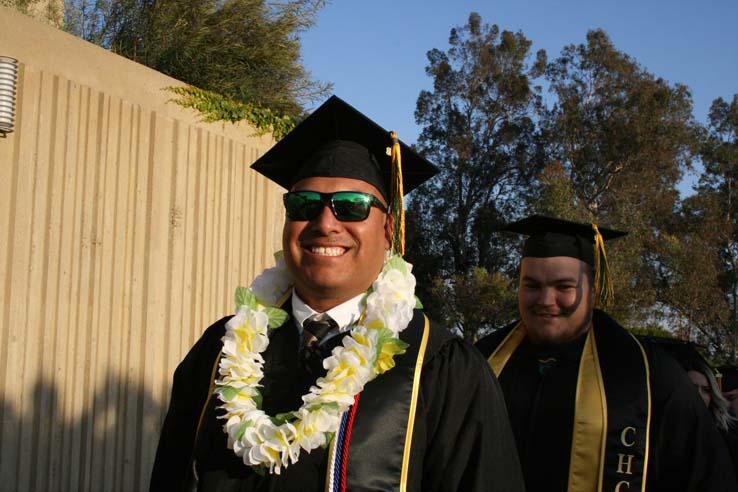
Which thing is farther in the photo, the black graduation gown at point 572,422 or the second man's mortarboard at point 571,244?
the second man's mortarboard at point 571,244

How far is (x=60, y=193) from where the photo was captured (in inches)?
197

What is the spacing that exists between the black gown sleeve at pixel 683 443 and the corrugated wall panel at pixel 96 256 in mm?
3886

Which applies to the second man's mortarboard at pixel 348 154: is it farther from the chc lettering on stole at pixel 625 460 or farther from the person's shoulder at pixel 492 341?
the chc lettering on stole at pixel 625 460

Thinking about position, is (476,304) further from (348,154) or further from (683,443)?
(348,154)

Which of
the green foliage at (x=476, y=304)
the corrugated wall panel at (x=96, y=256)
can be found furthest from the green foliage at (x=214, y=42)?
the green foliage at (x=476, y=304)

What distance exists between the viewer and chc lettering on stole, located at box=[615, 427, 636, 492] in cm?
298

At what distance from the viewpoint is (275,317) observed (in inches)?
98.3

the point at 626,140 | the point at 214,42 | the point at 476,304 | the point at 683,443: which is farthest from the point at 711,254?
the point at 683,443

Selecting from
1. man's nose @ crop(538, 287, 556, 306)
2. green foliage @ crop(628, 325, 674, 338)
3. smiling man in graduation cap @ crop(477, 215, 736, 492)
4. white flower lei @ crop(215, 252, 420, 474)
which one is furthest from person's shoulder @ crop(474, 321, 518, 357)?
green foliage @ crop(628, 325, 674, 338)

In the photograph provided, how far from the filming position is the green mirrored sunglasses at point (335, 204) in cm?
233

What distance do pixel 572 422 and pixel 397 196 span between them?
1437mm

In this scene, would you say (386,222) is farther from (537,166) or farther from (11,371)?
(537,166)

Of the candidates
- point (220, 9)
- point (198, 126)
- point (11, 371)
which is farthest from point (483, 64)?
point (11, 371)

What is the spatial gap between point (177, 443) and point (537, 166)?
26.3 meters
